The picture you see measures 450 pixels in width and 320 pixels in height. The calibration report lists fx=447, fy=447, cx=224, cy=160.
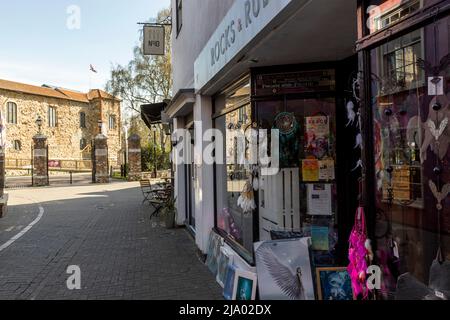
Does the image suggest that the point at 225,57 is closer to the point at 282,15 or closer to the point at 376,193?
the point at 282,15

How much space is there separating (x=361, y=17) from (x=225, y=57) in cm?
266

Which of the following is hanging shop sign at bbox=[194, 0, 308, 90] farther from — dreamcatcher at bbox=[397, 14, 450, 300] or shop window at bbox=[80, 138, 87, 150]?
shop window at bbox=[80, 138, 87, 150]

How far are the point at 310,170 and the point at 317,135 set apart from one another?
445mm

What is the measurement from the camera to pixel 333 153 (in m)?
5.52

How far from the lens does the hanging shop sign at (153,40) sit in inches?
534

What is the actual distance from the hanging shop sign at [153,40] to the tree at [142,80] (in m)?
26.5

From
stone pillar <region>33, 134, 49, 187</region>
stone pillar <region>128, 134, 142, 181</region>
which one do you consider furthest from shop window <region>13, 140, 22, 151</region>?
stone pillar <region>128, 134, 142, 181</region>

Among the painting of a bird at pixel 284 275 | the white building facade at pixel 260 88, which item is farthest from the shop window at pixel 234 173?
the painting of a bird at pixel 284 275

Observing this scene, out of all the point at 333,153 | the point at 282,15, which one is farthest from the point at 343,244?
the point at 282,15

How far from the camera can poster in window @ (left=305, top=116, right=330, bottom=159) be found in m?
5.55

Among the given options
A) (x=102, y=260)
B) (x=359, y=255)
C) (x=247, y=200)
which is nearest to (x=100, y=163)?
(x=102, y=260)

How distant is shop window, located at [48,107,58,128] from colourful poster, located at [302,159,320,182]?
5608cm

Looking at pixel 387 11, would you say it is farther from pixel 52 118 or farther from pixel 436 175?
pixel 52 118

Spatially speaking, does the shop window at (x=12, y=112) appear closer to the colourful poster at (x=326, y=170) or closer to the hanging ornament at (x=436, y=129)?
the colourful poster at (x=326, y=170)
